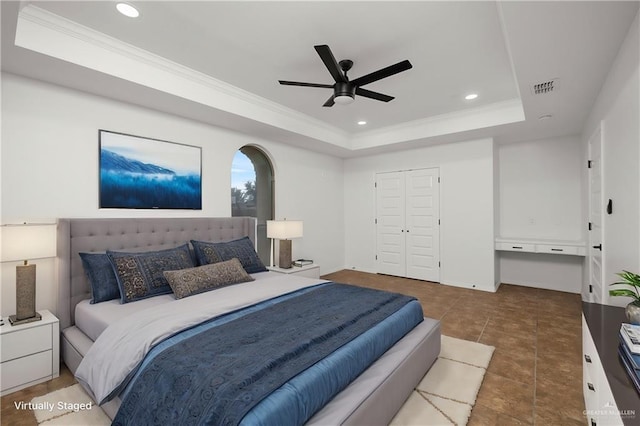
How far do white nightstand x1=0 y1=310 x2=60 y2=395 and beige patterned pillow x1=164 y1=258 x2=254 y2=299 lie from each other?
895mm

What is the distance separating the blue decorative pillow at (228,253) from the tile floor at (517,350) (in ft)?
4.57

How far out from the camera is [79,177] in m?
2.83

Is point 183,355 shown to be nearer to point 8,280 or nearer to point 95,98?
point 8,280

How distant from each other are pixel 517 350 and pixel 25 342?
13.3 ft

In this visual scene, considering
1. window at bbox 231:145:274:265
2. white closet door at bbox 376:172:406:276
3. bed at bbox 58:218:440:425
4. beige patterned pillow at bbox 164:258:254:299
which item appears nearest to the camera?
bed at bbox 58:218:440:425

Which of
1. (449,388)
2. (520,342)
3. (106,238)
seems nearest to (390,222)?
(520,342)

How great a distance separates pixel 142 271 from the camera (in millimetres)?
2627

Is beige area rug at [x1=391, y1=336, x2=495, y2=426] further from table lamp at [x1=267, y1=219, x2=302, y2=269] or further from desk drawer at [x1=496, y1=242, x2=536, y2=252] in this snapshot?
desk drawer at [x1=496, y1=242, x2=536, y2=252]

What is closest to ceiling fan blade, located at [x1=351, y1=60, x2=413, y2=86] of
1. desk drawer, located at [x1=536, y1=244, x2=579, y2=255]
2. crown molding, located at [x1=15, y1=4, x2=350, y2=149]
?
crown molding, located at [x1=15, y1=4, x2=350, y2=149]

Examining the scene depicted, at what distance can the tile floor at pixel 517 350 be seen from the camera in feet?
6.31

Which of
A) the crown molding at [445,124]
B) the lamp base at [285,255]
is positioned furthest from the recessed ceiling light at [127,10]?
the crown molding at [445,124]

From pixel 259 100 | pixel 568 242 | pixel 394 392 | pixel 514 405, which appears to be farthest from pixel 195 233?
pixel 568 242

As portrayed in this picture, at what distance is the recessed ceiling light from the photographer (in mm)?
2121

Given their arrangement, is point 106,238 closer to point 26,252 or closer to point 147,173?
point 26,252
